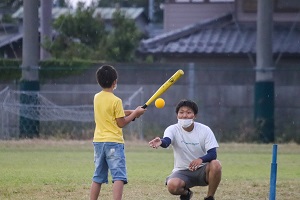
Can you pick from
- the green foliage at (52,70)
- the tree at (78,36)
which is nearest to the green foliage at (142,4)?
the tree at (78,36)

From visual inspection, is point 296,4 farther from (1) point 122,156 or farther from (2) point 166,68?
(1) point 122,156

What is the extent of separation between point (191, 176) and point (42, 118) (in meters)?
12.4

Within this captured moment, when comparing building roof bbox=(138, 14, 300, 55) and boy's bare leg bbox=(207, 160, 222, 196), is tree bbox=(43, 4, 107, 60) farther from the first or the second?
boy's bare leg bbox=(207, 160, 222, 196)

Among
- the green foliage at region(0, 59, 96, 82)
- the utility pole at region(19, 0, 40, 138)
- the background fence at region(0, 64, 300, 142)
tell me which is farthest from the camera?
the green foliage at region(0, 59, 96, 82)

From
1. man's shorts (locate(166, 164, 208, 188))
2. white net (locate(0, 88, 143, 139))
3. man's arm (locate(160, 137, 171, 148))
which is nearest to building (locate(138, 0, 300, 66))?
white net (locate(0, 88, 143, 139))

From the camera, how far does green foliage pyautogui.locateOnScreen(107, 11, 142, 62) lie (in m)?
28.3

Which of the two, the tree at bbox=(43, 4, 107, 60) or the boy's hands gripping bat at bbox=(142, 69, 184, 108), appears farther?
the tree at bbox=(43, 4, 107, 60)

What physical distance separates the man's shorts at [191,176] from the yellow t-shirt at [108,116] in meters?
0.85

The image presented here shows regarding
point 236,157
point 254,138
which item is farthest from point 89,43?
point 236,157

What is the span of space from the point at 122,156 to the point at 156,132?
12.9 metres

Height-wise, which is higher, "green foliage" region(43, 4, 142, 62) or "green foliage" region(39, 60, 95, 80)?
"green foliage" region(43, 4, 142, 62)

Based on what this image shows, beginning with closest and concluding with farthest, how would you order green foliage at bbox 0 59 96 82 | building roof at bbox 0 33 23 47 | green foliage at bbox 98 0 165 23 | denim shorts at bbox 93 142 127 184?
denim shorts at bbox 93 142 127 184
green foliage at bbox 0 59 96 82
building roof at bbox 0 33 23 47
green foliage at bbox 98 0 165 23

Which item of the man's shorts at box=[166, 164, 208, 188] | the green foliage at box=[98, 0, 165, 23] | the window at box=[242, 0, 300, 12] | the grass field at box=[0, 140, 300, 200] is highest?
the green foliage at box=[98, 0, 165, 23]

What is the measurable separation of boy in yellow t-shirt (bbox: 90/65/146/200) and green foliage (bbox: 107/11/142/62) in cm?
1918
